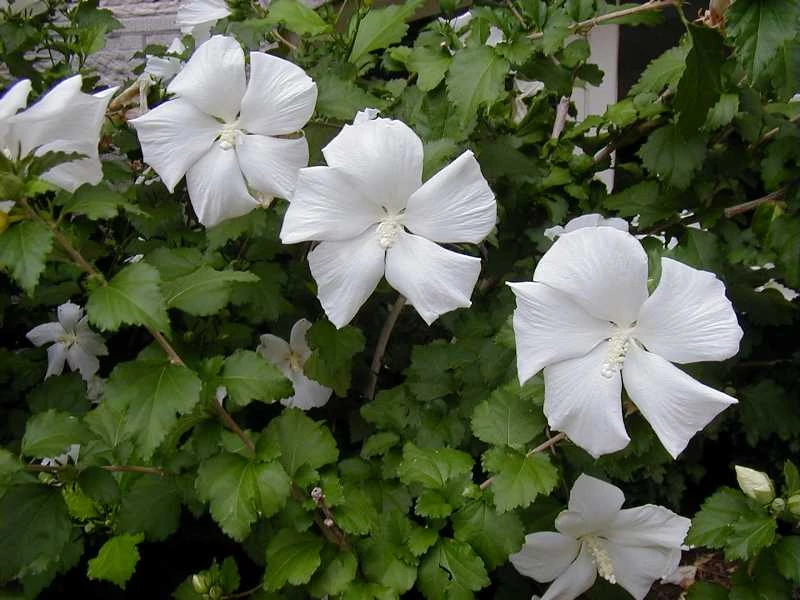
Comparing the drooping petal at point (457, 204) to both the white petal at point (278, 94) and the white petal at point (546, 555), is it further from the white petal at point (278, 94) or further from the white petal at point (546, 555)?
the white petal at point (546, 555)

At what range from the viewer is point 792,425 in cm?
162

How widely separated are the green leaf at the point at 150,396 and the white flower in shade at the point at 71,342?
652mm

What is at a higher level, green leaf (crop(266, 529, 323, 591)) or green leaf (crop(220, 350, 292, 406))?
green leaf (crop(220, 350, 292, 406))

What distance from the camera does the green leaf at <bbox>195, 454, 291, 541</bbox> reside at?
100cm

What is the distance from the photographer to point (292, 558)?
1.10m

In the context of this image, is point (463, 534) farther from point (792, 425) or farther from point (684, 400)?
point (792, 425)

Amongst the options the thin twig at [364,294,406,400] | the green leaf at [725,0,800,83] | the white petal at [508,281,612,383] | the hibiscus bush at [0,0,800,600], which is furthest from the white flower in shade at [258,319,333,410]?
the green leaf at [725,0,800,83]

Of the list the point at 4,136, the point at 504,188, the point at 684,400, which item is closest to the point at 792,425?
the point at 504,188

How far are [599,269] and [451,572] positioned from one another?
45 centimetres

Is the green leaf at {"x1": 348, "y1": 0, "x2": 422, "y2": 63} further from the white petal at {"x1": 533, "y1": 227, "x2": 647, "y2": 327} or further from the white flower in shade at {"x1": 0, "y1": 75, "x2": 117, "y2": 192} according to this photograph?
the white petal at {"x1": 533, "y1": 227, "x2": 647, "y2": 327}

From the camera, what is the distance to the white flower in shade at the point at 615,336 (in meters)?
0.88

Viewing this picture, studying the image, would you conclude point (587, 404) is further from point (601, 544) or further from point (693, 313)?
point (601, 544)

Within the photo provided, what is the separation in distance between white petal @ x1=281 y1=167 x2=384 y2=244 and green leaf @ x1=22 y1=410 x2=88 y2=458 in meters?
0.38

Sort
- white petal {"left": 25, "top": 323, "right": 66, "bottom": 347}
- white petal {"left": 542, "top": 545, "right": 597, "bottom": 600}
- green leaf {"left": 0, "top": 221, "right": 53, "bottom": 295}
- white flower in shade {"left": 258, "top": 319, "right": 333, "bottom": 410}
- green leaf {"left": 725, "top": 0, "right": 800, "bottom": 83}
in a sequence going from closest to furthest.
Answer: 1. green leaf {"left": 0, "top": 221, "right": 53, "bottom": 295}
2. green leaf {"left": 725, "top": 0, "right": 800, "bottom": 83}
3. white petal {"left": 542, "top": 545, "right": 597, "bottom": 600}
4. white flower in shade {"left": 258, "top": 319, "right": 333, "bottom": 410}
5. white petal {"left": 25, "top": 323, "right": 66, "bottom": 347}
